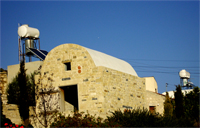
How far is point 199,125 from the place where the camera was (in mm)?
17312

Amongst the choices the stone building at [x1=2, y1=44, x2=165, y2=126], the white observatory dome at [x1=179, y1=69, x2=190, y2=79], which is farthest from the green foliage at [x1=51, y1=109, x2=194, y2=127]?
the white observatory dome at [x1=179, y1=69, x2=190, y2=79]

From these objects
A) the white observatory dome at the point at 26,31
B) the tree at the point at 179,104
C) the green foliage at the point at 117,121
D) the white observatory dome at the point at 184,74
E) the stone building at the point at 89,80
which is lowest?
the green foliage at the point at 117,121

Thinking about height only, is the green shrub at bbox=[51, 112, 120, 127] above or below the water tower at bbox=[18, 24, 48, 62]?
below

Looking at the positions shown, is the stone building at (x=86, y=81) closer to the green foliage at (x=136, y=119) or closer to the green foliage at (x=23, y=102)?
the green foliage at (x=136, y=119)

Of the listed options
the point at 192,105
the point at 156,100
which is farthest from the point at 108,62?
the point at 156,100

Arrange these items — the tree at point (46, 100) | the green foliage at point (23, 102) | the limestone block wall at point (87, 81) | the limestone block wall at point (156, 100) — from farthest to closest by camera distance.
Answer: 1. the limestone block wall at point (156, 100)
2. the green foliage at point (23, 102)
3. the tree at point (46, 100)
4. the limestone block wall at point (87, 81)

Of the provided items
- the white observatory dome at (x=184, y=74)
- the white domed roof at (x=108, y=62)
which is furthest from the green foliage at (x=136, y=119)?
the white observatory dome at (x=184, y=74)

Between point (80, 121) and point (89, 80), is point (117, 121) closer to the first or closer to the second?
point (80, 121)

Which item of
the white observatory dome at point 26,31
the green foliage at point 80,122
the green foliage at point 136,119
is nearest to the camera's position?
the green foliage at point 80,122

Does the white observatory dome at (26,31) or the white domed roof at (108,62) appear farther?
the white observatory dome at (26,31)

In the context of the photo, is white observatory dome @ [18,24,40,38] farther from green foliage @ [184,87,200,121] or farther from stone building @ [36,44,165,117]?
green foliage @ [184,87,200,121]

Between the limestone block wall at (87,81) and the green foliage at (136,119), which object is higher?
the limestone block wall at (87,81)

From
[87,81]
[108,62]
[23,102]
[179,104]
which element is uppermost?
[108,62]

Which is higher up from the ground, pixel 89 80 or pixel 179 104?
pixel 89 80
